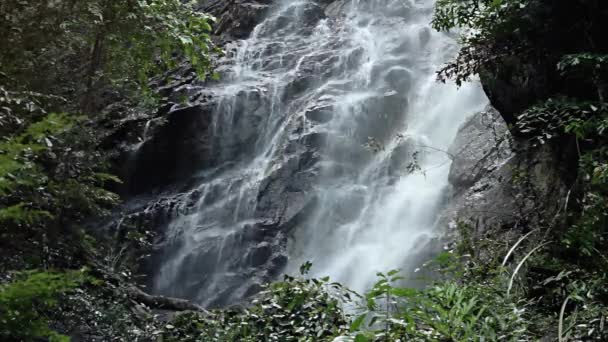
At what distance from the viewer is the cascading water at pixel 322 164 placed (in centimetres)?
1199

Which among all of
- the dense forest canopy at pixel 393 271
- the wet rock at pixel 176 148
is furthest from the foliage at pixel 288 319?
the wet rock at pixel 176 148

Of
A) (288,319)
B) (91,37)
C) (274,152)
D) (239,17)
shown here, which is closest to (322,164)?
(274,152)

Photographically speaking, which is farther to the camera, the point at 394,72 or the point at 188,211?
the point at 394,72

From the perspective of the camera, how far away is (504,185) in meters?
7.98

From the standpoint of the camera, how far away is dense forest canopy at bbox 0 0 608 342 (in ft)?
13.2

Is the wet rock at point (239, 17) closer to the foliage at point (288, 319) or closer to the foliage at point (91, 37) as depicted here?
the foliage at point (91, 37)

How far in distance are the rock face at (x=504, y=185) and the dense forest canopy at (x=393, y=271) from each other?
13 cm

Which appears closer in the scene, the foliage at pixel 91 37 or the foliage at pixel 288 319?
the foliage at pixel 288 319

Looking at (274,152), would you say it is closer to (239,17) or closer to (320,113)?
(320,113)

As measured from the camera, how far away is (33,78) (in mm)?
6820

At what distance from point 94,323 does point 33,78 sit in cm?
300

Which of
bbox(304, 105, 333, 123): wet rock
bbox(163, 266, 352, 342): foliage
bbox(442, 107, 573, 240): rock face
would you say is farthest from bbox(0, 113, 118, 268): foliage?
bbox(304, 105, 333, 123): wet rock

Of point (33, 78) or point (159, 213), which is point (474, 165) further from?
point (159, 213)

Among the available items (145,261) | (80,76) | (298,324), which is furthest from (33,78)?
(145,261)
